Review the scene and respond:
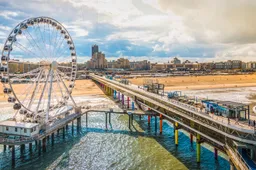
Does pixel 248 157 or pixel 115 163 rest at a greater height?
pixel 248 157

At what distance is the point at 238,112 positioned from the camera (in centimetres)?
2078

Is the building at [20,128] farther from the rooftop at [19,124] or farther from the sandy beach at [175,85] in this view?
the sandy beach at [175,85]

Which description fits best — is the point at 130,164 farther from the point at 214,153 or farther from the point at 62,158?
the point at 214,153

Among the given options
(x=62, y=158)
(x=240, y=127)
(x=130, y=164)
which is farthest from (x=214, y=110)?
(x=62, y=158)

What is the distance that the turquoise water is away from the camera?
2488 cm

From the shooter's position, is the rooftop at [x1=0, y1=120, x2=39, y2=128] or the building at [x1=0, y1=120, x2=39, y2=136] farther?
the rooftop at [x1=0, y1=120, x2=39, y2=128]

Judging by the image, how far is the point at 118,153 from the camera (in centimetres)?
2811

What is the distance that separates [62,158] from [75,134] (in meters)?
8.82

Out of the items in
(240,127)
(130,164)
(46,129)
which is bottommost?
(130,164)

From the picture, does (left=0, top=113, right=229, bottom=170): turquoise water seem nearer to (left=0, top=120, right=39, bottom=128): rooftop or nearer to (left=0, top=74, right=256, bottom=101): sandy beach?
(left=0, top=120, right=39, bottom=128): rooftop

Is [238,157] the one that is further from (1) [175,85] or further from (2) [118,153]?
(1) [175,85]

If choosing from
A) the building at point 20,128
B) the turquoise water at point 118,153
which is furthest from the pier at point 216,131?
the building at point 20,128

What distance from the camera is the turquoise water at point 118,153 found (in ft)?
81.6

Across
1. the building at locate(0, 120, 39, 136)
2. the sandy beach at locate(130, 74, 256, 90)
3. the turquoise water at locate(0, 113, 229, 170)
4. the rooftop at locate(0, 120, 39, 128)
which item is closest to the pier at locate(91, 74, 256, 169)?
the turquoise water at locate(0, 113, 229, 170)
